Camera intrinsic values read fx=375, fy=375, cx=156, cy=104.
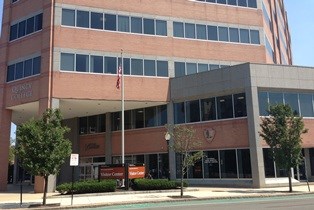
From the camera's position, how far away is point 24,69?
3762 centimetres

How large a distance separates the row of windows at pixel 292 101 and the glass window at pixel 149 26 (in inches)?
525

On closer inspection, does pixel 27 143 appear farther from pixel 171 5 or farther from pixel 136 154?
pixel 171 5

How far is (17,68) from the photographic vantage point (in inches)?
1512

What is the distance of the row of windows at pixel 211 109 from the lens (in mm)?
34031

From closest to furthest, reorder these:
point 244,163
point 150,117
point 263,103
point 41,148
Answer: point 41,148 < point 244,163 < point 263,103 < point 150,117

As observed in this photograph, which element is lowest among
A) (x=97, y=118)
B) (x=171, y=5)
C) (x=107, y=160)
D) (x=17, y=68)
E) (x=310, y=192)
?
(x=310, y=192)

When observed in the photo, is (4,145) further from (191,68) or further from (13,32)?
(191,68)

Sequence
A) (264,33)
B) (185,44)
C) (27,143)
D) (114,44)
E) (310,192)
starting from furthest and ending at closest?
(264,33) → (185,44) → (114,44) → (310,192) → (27,143)

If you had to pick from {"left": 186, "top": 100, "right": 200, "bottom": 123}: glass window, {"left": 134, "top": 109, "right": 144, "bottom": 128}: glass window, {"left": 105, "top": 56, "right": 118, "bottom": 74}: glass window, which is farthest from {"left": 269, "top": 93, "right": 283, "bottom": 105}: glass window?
{"left": 105, "top": 56, "right": 118, "bottom": 74}: glass window

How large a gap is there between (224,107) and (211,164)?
545 centimetres

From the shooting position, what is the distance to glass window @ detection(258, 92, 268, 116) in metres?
33.4

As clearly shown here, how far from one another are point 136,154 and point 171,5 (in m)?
16.6

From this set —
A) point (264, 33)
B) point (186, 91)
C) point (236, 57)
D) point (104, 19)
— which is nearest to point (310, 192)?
point (186, 91)

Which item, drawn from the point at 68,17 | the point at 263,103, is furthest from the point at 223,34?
the point at 68,17
